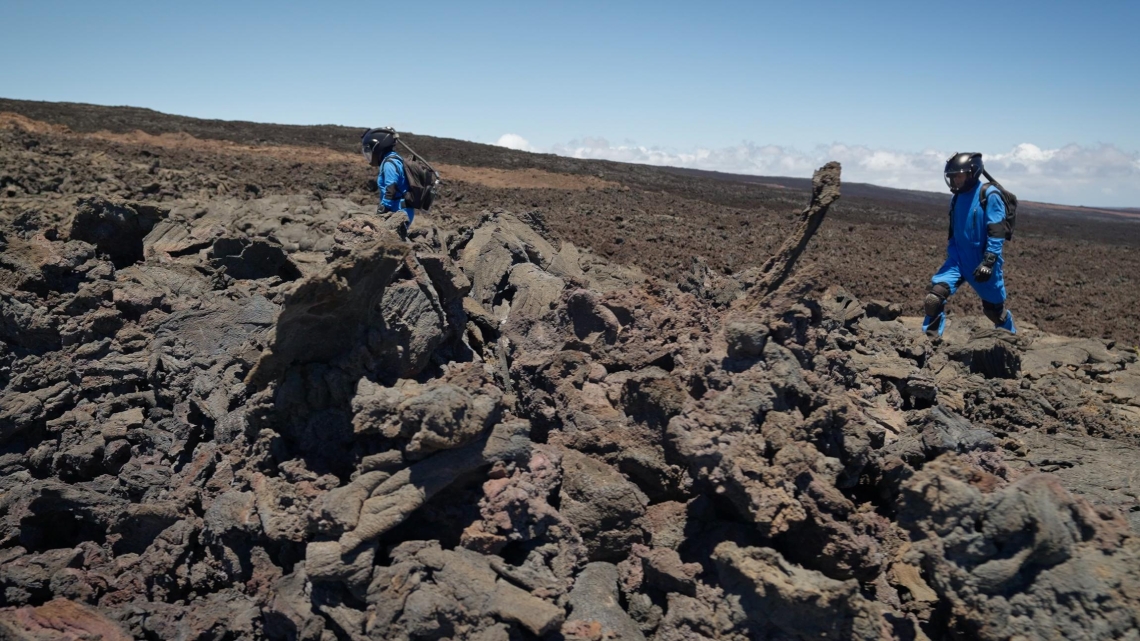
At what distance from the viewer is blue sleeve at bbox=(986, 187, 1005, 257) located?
21.1ft

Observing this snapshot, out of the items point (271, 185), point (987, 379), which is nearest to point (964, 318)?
point (987, 379)

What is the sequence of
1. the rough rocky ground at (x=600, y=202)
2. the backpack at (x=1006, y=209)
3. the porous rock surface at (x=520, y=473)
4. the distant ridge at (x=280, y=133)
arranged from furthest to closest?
the distant ridge at (x=280, y=133)
the rough rocky ground at (x=600, y=202)
the backpack at (x=1006, y=209)
the porous rock surface at (x=520, y=473)

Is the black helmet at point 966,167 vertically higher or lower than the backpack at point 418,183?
higher

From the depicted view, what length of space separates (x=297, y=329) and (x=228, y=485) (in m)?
1.14

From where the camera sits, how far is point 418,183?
7.33 meters

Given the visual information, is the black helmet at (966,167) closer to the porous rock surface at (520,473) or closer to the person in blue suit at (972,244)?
the person in blue suit at (972,244)

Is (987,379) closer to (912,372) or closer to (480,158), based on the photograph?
(912,372)

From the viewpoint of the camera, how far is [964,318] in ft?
33.1

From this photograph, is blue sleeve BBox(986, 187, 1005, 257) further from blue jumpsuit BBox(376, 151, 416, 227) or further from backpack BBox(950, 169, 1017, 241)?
blue jumpsuit BBox(376, 151, 416, 227)

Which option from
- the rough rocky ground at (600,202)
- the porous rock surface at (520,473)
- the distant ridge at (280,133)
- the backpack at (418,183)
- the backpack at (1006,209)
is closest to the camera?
the porous rock surface at (520,473)

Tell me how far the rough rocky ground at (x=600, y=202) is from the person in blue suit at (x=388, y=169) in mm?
3577

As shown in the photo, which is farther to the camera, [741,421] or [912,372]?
[912,372]

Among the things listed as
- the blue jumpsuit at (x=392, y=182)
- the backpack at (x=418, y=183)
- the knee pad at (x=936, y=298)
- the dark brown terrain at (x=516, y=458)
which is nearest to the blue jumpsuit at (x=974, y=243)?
the knee pad at (x=936, y=298)

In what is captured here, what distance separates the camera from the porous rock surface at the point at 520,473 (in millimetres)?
3299
